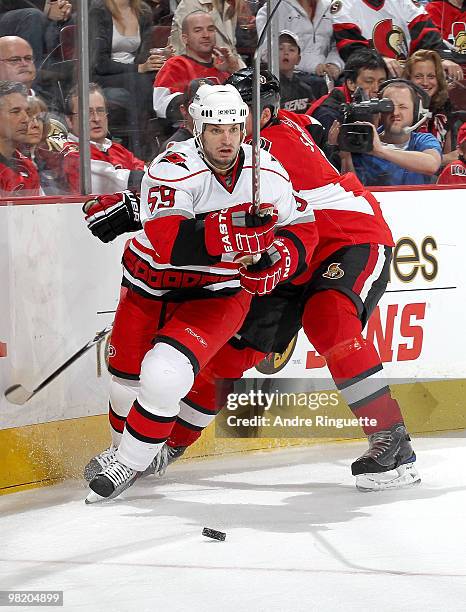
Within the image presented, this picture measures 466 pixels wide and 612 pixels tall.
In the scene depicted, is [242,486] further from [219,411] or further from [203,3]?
[203,3]

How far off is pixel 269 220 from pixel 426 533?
0.88 m

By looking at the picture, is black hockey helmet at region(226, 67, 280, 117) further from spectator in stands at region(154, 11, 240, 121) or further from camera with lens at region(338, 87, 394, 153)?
camera with lens at region(338, 87, 394, 153)

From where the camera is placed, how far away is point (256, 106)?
11.1ft

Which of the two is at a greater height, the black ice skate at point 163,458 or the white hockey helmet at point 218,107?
the white hockey helmet at point 218,107

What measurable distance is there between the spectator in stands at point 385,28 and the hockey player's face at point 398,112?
0.07 meters

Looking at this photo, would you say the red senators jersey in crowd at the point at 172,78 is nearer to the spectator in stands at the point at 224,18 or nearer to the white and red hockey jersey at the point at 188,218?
the spectator in stands at the point at 224,18

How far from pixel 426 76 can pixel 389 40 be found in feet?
0.66

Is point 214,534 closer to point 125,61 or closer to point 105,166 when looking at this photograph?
point 105,166

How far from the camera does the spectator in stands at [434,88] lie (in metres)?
4.75

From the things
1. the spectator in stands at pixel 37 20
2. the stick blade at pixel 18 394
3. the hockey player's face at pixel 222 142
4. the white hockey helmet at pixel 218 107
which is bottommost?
the stick blade at pixel 18 394

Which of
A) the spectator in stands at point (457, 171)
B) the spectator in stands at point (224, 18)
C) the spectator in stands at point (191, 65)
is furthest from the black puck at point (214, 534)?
the spectator in stands at point (457, 171)

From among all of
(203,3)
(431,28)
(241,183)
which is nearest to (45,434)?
(241,183)

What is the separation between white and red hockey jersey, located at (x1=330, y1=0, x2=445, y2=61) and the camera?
4645mm

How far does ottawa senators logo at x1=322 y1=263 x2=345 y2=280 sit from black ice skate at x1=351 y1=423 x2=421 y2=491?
1.54 feet
